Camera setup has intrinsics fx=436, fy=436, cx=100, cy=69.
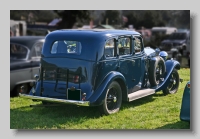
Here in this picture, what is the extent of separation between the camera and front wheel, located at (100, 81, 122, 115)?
6324 millimetres

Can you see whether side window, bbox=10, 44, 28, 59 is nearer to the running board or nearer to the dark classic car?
the dark classic car

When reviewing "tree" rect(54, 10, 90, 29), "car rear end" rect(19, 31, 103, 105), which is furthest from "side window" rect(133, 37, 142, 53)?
"tree" rect(54, 10, 90, 29)

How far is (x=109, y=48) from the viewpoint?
650cm

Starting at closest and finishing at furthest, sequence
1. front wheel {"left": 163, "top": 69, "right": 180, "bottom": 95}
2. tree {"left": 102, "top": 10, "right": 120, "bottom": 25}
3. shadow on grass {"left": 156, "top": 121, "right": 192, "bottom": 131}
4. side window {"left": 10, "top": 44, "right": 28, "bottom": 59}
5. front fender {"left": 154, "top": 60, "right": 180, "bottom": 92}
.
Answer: shadow on grass {"left": 156, "top": 121, "right": 192, "bottom": 131} < front wheel {"left": 163, "top": 69, "right": 180, "bottom": 95} < front fender {"left": 154, "top": 60, "right": 180, "bottom": 92} < side window {"left": 10, "top": 44, "right": 28, "bottom": 59} < tree {"left": 102, "top": 10, "right": 120, "bottom": 25}

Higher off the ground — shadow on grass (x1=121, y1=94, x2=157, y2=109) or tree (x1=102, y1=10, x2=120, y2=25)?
tree (x1=102, y1=10, x2=120, y2=25)

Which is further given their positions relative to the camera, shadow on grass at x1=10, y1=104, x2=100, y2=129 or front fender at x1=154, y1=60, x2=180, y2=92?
front fender at x1=154, y1=60, x2=180, y2=92

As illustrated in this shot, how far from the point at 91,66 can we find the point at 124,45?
880mm

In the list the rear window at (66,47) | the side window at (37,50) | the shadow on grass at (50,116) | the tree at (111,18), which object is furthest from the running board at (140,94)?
the side window at (37,50)

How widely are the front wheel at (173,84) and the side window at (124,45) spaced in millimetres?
1039

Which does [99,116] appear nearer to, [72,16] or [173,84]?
[173,84]

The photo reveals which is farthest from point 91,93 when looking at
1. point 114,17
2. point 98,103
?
point 114,17

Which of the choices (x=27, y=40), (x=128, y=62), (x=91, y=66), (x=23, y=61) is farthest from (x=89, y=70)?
(x=27, y=40)

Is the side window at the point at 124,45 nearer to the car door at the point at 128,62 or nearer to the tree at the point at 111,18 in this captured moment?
the car door at the point at 128,62

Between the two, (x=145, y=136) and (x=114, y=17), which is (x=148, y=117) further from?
(x=114, y=17)
